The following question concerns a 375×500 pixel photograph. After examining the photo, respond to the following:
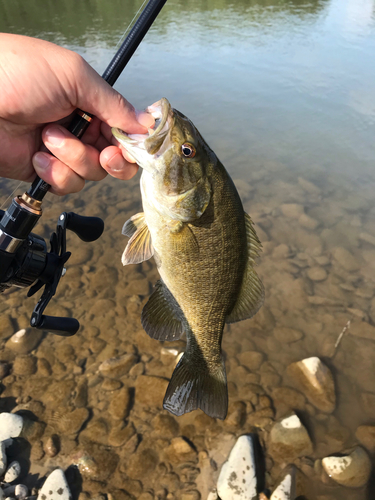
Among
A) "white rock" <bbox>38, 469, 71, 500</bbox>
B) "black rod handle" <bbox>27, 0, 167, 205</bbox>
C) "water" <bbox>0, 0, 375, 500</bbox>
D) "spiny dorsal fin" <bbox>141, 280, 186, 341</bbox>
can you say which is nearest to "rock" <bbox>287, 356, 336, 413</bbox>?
"water" <bbox>0, 0, 375, 500</bbox>

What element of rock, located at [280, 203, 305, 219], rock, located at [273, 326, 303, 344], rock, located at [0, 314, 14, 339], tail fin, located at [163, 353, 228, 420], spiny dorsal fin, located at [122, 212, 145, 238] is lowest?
rock, located at [273, 326, 303, 344]

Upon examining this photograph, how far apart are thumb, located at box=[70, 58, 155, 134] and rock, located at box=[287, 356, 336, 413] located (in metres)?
2.65

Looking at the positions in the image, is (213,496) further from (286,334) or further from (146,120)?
(146,120)

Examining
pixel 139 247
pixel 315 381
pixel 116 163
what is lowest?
pixel 315 381

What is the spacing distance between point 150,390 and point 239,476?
3.30 feet

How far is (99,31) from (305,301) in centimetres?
1273

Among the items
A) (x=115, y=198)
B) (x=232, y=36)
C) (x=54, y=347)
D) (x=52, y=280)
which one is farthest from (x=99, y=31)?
(x=52, y=280)

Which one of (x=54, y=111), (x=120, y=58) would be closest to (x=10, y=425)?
(x=54, y=111)

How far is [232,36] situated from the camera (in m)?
12.3

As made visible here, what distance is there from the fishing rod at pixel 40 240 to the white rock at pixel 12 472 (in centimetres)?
146

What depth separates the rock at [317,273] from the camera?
4.38m

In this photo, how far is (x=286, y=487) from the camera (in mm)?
2635

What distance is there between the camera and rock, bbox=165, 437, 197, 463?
9.29 ft

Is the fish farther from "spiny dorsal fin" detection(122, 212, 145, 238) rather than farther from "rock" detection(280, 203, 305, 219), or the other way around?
"rock" detection(280, 203, 305, 219)
